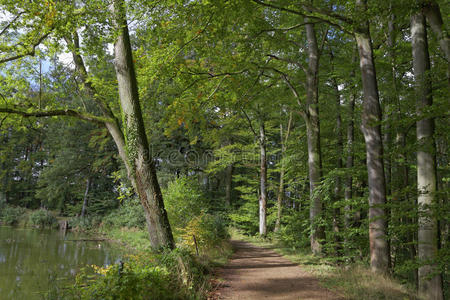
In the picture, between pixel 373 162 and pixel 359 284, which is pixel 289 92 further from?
pixel 359 284

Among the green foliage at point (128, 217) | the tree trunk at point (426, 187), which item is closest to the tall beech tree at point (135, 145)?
the tree trunk at point (426, 187)

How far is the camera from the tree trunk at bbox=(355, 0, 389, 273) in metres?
6.06

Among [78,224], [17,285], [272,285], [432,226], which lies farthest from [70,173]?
[432,226]

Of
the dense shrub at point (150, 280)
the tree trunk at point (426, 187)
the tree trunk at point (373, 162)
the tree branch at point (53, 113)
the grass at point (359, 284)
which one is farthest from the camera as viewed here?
the tree branch at point (53, 113)

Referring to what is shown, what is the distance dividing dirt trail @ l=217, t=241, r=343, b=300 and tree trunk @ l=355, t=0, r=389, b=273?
153cm

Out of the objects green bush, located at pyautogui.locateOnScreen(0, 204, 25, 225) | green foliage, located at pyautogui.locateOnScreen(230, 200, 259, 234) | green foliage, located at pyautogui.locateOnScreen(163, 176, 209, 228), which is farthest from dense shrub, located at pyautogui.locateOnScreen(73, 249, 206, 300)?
green bush, located at pyautogui.locateOnScreen(0, 204, 25, 225)

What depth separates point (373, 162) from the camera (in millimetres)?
6289

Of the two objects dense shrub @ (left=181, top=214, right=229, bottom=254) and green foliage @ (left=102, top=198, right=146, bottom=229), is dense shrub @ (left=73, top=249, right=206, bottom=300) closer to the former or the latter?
dense shrub @ (left=181, top=214, right=229, bottom=254)

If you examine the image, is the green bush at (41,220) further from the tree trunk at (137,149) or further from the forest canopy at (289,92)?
the tree trunk at (137,149)

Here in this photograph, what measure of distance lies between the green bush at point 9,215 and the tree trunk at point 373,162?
94.2ft

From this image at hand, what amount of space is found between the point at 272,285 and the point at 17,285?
696 cm

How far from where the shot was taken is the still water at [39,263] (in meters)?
7.30

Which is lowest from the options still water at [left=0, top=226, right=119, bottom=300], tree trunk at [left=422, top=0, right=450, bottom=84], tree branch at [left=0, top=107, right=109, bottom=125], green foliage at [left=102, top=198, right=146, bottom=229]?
still water at [left=0, top=226, right=119, bottom=300]

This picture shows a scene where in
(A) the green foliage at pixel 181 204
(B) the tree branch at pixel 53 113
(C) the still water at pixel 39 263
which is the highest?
(B) the tree branch at pixel 53 113
